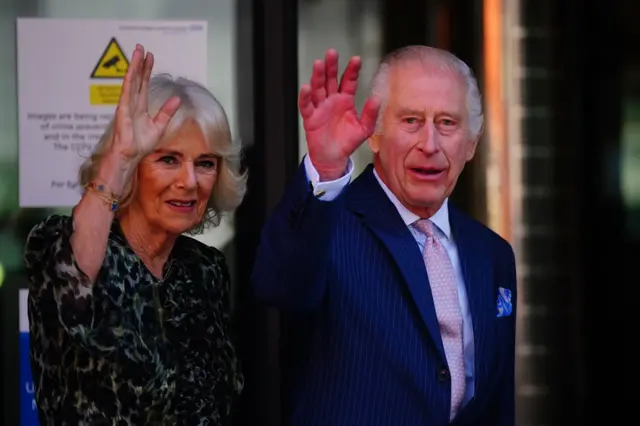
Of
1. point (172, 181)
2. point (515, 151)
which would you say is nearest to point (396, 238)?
point (172, 181)

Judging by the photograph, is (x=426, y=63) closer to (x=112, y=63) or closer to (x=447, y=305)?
(x=447, y=305)

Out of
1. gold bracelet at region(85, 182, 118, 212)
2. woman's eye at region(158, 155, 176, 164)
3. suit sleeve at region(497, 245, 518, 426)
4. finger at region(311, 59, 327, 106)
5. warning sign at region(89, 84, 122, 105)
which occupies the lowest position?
suit sleeve at region(497, 245, 518, 426)

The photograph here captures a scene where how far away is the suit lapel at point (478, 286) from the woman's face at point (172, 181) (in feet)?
2.43

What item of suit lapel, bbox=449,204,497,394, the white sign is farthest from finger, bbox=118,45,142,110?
the white sign

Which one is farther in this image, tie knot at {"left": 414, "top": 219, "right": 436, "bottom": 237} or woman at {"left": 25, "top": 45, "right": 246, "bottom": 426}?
tie knot at {"left": 414, "top": 219, "right": 436, "bottom": 237}

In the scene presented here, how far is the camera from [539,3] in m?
4.32

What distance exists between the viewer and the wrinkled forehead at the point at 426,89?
299cm

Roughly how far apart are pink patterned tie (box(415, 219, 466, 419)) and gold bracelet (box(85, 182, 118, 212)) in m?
0.83

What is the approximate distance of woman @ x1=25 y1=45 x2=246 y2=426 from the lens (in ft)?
Result: 8.80

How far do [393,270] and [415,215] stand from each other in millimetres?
205

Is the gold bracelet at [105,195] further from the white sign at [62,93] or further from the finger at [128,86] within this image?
the white sign at [62,93]

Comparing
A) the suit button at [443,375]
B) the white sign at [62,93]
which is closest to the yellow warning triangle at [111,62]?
the white sign at [62,93]

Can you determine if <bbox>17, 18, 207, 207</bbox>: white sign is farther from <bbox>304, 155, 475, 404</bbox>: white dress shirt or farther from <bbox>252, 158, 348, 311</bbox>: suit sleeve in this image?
<bbox>252, 158, 348, 311</bbox>: suit sleeve

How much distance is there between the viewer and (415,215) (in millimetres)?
3064
